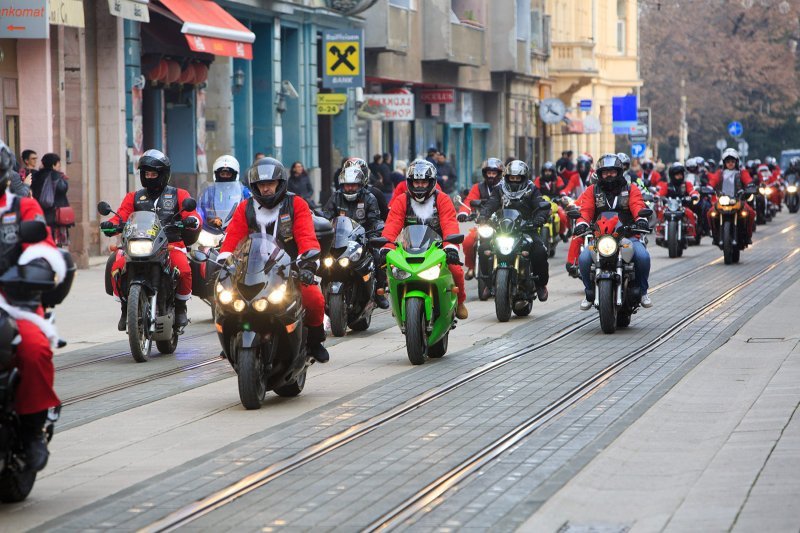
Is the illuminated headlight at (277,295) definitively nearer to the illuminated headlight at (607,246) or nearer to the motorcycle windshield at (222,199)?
the illuminated headlight at (607,246)

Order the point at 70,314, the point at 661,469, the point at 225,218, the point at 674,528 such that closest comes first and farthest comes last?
1. the point at 674,528
2. the point at 661,469
3. the point at 225,218
4. the point at 70,314

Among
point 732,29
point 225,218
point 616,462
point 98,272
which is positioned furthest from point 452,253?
point 732,29

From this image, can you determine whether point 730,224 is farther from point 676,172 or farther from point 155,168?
point 155,168

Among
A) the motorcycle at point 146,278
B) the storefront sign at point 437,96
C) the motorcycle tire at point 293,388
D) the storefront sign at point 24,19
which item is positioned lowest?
the motorcycle tire at point 293,388

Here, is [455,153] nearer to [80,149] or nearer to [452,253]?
[80,149]

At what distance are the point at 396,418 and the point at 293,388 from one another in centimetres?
130

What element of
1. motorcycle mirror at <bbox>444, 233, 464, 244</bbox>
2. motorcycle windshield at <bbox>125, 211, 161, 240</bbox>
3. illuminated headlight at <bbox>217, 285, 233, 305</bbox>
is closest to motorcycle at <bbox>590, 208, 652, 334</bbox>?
motorcycle mirror at <bbox>444, 233, 464, 244</bbox>

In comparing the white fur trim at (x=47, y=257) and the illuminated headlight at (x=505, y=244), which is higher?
the white fur trim at (x=47, y=257)

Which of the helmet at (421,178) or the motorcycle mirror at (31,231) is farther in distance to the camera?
the helmet at (421,178)

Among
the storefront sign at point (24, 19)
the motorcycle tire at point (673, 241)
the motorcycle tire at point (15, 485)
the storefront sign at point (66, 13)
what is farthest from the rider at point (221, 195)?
the motorcycle tire at point (673, 241)

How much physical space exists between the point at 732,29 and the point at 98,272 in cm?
6905

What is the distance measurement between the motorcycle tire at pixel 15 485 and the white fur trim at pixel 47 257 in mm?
921

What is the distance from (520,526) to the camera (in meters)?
7.70

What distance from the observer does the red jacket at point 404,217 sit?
1532cm
